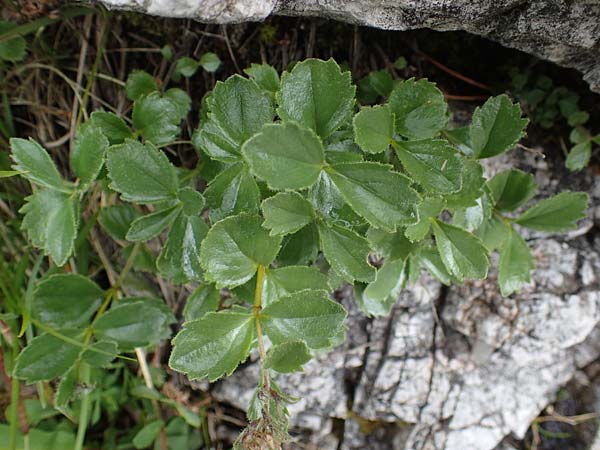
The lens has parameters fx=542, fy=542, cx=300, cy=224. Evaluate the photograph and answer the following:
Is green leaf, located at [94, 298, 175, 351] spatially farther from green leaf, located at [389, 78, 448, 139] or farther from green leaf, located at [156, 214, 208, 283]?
green leaf, located at [389, 78, 448, 139]

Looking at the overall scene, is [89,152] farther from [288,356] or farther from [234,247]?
[288,356]

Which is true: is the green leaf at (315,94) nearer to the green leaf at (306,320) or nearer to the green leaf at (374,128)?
the green leaf at (374,128)

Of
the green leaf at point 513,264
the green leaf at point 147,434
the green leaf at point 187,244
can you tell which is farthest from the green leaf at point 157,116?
the green leaf at point 147,434

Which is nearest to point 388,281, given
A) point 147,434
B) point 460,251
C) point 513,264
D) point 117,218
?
point 460,251

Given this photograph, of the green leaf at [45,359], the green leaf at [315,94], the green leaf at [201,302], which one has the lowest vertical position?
the green leaf at [45,359]

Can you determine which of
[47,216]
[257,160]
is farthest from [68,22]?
[257,160]
